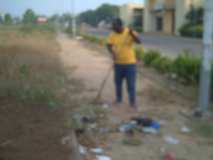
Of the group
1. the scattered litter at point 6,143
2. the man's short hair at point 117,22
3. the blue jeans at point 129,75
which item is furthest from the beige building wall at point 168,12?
the scattered litter at point 6,143

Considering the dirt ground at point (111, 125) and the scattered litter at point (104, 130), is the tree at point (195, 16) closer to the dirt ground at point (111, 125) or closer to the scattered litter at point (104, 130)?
the dirt ground at point (111, 125)

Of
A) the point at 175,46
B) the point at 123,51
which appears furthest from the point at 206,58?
the point at 175,46

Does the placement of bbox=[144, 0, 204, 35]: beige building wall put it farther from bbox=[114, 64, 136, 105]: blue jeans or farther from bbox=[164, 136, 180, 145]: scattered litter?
bbox=[164, 136, 180, 145]: scattered litter

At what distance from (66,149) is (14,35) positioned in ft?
49.2

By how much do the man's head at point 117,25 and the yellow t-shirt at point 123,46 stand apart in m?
0.08

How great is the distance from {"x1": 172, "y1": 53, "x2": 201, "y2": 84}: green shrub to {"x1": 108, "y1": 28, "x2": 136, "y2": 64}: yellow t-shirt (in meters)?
2.22

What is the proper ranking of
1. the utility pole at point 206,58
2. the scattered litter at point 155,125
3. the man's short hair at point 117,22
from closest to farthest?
1. the scattered litter at point 155,125
2. the utility pole at point 206,58
3. the man's short hair at point 117,22

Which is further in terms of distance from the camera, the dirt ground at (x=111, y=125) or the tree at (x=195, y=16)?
the tree at (x=195, y=16)

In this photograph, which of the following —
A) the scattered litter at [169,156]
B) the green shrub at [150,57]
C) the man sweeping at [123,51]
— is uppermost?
the man sweeping at [123,51]

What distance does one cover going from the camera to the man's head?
18.8 feet

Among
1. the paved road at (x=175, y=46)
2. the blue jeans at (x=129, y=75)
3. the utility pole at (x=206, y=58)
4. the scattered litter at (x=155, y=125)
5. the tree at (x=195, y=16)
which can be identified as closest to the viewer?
the scattered litter at (x=155, y=125)

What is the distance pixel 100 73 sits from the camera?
1075 cm

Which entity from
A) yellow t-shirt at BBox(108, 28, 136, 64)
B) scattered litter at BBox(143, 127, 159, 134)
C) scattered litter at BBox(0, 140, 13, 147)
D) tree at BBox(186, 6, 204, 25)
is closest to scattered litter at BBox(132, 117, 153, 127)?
scattered litter at BBox(143, 127, 159, 134)

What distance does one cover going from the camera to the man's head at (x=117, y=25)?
225 inches
